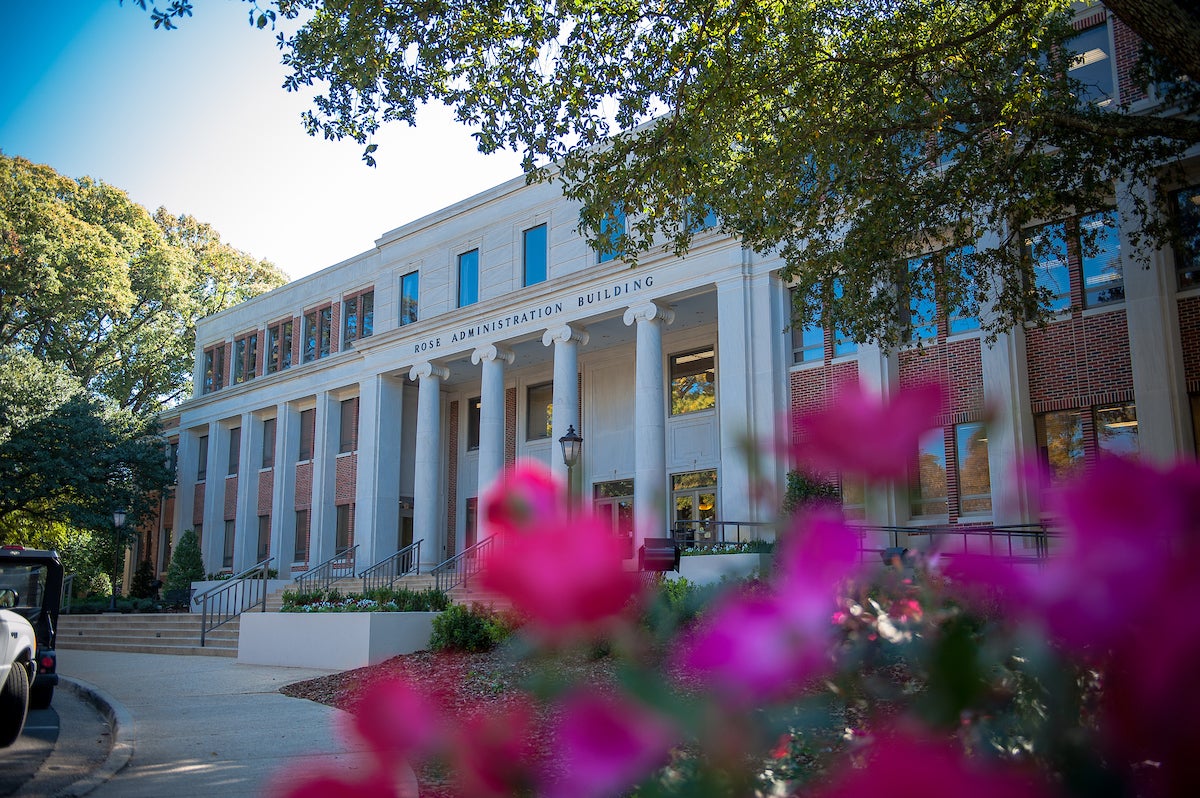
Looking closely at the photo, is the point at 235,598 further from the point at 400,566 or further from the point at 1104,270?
the point at 1104,270

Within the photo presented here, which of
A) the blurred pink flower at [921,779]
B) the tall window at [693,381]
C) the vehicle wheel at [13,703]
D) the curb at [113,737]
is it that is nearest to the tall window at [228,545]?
the tall window at [693,381]

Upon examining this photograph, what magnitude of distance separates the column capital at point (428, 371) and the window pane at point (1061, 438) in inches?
653

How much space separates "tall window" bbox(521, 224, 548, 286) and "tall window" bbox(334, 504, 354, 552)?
10.8 meters

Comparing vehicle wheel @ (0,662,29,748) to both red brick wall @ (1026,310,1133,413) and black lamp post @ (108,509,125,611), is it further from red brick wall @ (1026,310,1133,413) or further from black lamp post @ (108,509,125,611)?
black lamp post @ (108,509,125,611)

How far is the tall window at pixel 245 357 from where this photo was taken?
121 feet

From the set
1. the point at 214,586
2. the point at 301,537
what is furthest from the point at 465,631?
the point at 301,537

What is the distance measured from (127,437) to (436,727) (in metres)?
39.3

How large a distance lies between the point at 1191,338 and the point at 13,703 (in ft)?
56.6

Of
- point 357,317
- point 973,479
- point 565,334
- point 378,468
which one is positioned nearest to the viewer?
point 973,479

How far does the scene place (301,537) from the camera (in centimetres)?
3281

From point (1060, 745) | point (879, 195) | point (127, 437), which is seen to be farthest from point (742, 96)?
point (127, 437)

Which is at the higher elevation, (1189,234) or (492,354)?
(492,354)

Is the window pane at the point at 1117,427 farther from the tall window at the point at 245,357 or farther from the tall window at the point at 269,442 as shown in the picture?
the tall window at the point at 245,357

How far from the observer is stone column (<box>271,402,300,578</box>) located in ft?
107
